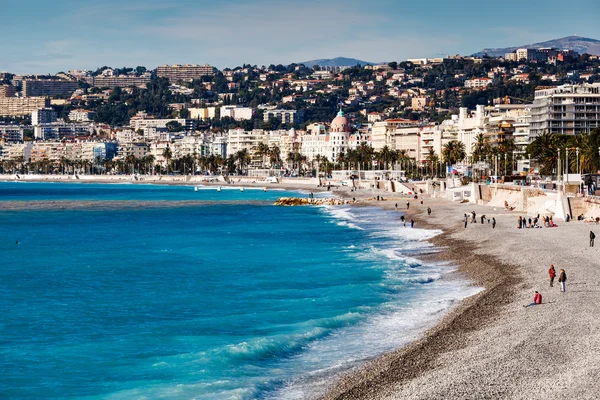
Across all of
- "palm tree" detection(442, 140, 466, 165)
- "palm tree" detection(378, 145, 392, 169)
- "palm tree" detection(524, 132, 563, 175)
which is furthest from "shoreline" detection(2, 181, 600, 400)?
"palm tree" detection(378, 145, 392, 169)

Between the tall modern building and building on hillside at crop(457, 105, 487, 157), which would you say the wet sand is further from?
building on hillside at crop(457, 105, 487, 157)

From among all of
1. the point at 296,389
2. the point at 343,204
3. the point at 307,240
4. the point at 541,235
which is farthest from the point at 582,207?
the point at 343,204

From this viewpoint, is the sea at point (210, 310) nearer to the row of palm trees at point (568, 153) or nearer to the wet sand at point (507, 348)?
the wet sand at point (507, 348)

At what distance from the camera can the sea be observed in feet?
74.9

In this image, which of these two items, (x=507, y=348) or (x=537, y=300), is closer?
(x=507, y=348)

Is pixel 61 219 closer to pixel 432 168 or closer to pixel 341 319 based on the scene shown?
pixel 341 319

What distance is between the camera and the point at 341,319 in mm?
28672

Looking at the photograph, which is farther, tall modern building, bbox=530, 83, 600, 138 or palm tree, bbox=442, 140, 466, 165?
palm tree, bbox=442, 140, 466, 165

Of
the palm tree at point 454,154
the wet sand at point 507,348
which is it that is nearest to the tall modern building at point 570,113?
the palm tree at point 454,154

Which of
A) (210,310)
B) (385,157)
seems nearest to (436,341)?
(210,310)

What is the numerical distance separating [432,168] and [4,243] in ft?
303

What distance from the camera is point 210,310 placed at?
3138cm

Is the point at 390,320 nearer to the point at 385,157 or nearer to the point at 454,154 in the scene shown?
the point at 454,154

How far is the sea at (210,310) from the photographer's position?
2284 centimetres
